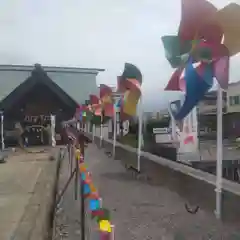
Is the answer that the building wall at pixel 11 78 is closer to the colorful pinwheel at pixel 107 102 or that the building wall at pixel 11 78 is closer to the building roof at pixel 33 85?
the building roof at pixel 33 85

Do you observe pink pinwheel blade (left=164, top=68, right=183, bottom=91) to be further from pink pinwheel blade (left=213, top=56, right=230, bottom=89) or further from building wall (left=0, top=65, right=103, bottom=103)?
building wall (left=0, top=65, right=103, bottom=103)

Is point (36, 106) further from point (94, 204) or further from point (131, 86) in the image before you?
point (94, 204)

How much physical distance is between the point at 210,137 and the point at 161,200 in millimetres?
5647

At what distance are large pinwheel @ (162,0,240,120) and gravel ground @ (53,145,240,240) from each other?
4.72 feet

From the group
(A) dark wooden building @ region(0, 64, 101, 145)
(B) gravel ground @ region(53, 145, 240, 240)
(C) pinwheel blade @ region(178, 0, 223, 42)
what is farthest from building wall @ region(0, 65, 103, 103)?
(C) pinwheel blade @ region(178, 0, 223, 42)

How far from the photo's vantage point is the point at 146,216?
511cm

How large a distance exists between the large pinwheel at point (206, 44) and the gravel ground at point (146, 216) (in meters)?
1.44

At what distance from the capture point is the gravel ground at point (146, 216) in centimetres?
427

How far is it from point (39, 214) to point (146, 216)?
8.94ft

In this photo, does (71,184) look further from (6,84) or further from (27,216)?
(6,84)

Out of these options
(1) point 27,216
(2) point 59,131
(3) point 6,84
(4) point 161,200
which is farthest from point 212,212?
(3) point 6,84

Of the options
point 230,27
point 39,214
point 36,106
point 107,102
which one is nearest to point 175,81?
point 230,27

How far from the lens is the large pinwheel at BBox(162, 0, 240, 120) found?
182 inches

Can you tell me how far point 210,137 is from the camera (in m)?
11.2
